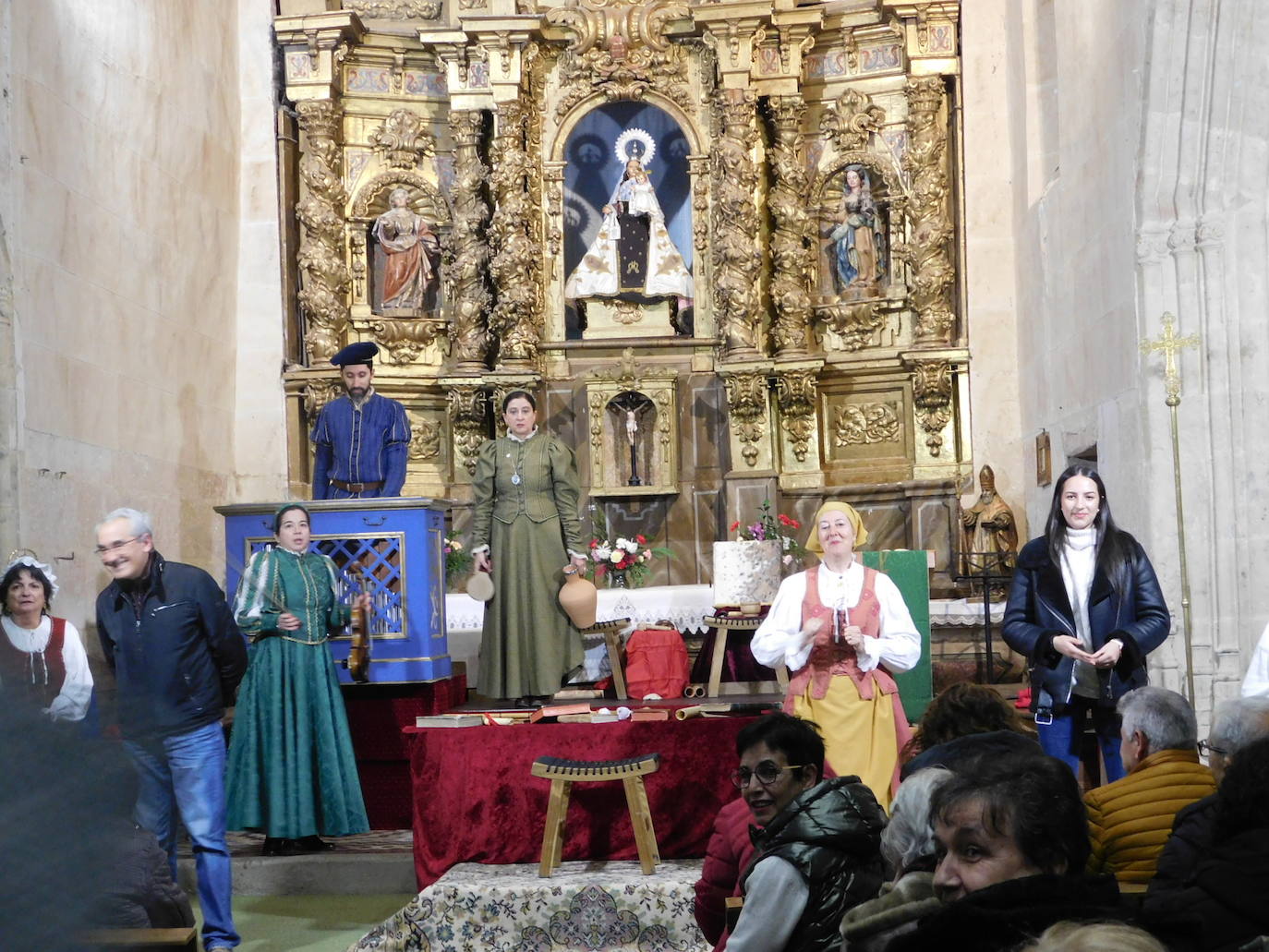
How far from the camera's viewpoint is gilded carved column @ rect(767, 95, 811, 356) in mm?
11562

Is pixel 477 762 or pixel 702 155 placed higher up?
pixel 702 155

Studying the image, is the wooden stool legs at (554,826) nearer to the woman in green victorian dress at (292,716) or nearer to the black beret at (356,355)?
the woman in green victorian dress at (292,716)

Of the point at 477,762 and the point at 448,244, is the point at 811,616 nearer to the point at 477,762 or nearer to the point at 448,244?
the point at 477,762

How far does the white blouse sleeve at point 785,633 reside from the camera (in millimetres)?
5559

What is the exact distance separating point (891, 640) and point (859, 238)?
21.9 feet

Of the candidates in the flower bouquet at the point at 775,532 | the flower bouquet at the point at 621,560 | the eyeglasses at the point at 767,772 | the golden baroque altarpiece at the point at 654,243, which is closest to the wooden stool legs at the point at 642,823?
the eyeglasses at the point at 767,772

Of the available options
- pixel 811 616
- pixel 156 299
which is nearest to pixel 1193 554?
pixel 811 616

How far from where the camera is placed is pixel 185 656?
5082 millimetres

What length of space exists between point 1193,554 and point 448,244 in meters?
6.46

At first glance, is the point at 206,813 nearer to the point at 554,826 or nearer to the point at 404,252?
the point at 554,826

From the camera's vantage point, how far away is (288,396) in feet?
38.8

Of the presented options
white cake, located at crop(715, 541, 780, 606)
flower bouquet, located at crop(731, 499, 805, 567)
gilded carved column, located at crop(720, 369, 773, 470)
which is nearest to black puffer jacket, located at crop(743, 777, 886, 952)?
white cake, located at crop(715, 541, 780, 606)

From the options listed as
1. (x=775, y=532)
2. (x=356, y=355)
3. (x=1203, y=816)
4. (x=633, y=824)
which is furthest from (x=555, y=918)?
(x=775, y=532)

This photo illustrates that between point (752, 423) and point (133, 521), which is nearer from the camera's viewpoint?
point (133, 521)
